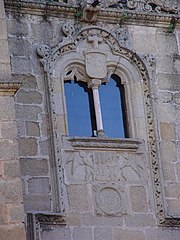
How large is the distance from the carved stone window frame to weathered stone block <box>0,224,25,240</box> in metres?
1.88

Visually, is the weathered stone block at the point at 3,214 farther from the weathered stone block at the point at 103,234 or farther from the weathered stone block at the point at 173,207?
the weathered stone block at the point at 173,207

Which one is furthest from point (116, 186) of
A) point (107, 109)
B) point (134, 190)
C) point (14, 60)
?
point (14, 60)

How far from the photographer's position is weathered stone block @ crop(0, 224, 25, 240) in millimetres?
12898

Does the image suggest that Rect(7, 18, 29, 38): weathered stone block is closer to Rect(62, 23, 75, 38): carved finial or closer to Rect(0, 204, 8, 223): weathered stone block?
Rect(62, 23, 75, 38): carved finial

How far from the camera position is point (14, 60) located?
15.6 metres

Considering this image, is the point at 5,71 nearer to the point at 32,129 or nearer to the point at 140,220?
the point at 32,129

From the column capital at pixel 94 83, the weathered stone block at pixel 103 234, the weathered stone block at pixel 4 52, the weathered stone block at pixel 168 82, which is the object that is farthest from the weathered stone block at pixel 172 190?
the weathered stone block at pixel 4 52

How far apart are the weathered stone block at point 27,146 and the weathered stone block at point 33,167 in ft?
0.34

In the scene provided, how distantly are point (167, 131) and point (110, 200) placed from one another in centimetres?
173

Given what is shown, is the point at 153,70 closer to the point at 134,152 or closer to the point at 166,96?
the point at 166,96

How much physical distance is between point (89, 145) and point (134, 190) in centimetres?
102

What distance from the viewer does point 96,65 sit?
16.0 meters

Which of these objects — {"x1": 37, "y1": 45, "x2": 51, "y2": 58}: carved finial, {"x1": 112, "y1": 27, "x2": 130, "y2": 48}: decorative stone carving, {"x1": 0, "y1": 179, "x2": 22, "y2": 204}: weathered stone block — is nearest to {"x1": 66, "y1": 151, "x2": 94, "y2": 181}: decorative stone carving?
{"x1": 37, "y1": 45, "x2": 51, "y2": 58}: carved finial

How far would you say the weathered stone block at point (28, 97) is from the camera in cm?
1535
